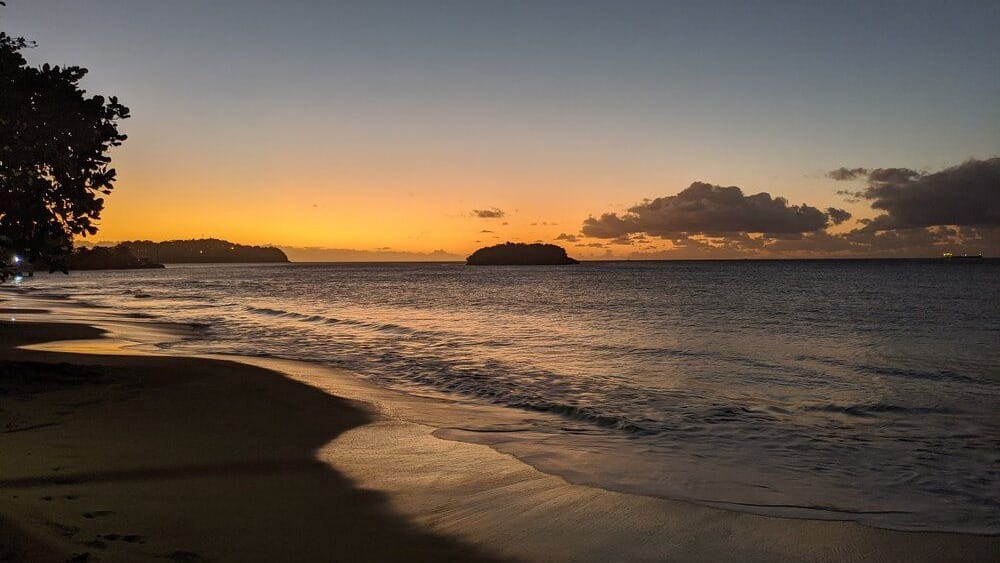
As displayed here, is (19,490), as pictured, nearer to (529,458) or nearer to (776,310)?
(529,458)

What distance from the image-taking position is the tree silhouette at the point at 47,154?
12.5 m

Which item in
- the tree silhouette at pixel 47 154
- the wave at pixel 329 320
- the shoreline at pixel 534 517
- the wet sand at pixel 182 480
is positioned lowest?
the wave at pixel 329 320

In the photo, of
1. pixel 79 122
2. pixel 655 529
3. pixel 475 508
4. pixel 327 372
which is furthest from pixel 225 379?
pixel 655 529

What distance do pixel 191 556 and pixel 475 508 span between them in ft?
10.3

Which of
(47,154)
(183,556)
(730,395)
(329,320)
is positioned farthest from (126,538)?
(329,320)

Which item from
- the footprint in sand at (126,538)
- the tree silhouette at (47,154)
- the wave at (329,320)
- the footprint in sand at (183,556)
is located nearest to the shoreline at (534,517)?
the footprint in sand at (183,556)

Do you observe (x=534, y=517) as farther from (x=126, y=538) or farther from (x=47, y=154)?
(x=47, y=154)

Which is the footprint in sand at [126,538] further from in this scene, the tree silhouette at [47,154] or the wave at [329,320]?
the wave at [329,320]

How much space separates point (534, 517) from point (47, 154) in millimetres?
13077

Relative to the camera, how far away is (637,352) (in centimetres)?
2533

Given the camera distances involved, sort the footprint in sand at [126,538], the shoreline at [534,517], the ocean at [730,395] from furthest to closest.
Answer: the ocean at [730,395] → the shoreline at [534,517] → the footprint in sand at [126,538]

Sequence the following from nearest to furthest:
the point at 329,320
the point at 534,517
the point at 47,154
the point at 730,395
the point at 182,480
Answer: the point at 534,517
the point at 182,480
the point at 47,154
the point at 730,395
the point at 329,320

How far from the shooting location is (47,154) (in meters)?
13.0

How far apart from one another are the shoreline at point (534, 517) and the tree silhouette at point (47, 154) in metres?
5.01
